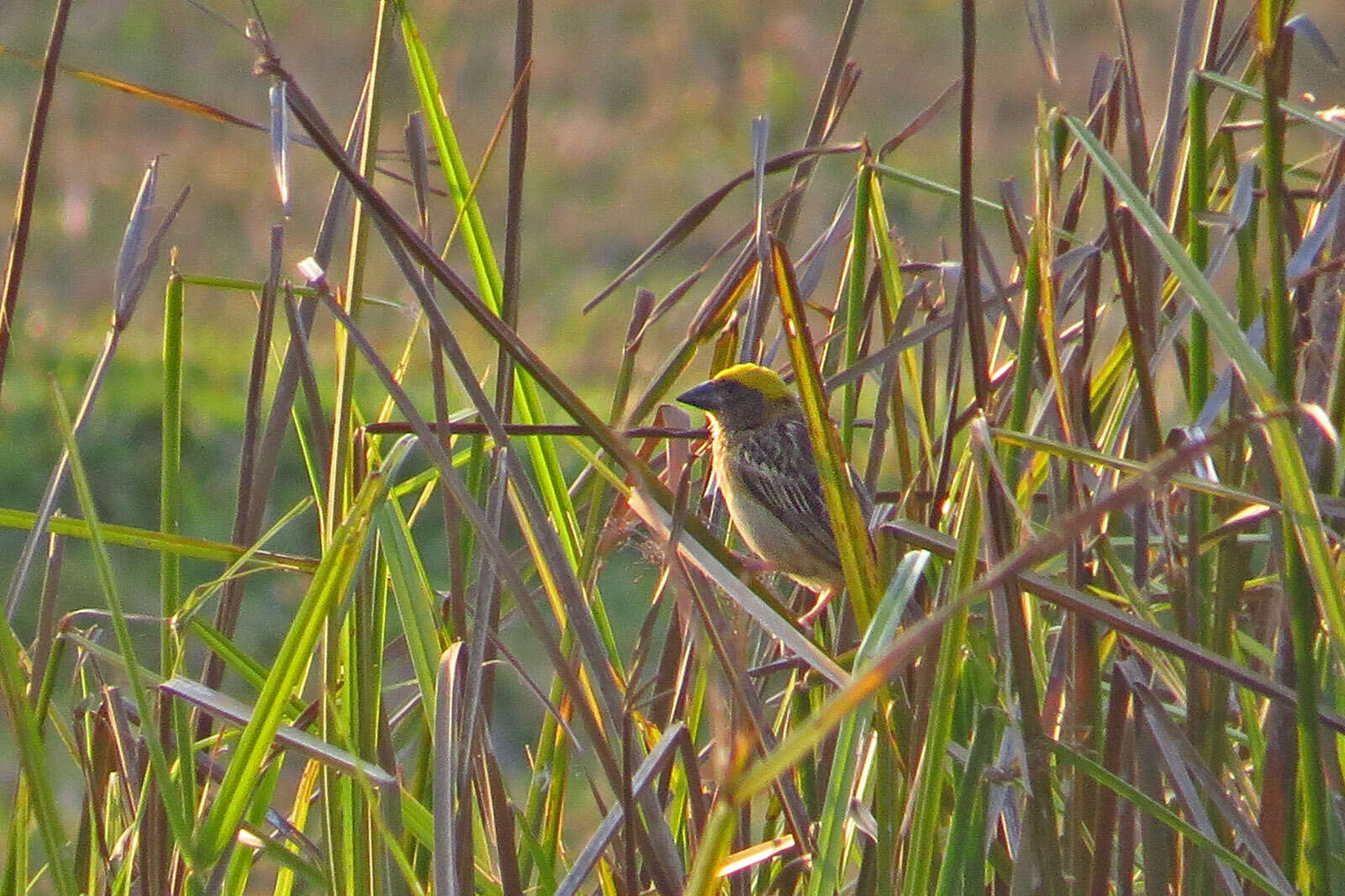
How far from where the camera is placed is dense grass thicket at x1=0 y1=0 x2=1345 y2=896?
192 cm

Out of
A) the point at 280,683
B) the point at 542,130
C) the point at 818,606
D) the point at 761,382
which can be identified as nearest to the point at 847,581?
the point at 280,683

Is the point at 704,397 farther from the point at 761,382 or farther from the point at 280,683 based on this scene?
the point at 280,683

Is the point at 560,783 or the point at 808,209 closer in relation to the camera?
the point at 560,783

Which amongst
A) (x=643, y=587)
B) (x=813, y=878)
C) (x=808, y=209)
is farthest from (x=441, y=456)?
(x=808, y=209)

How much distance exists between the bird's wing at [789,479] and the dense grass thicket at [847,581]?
1282 mm

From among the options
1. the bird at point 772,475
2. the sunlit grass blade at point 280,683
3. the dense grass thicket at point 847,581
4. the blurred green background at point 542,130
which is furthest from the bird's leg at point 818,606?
the blurred green background at point 542,130

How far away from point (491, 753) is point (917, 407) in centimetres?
91

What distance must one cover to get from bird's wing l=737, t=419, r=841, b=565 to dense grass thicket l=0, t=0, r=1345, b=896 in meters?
1.28

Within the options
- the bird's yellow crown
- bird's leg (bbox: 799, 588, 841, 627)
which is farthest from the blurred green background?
bird's leg (bbox: 799, 588, 841, 627)

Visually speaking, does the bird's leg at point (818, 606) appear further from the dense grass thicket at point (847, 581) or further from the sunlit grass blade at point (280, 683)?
the sunlit grass blade at point (280, 683)

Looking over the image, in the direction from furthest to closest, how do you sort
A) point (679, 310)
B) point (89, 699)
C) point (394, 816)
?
point (679, 310)
point (89, 699)
point (394, 816)

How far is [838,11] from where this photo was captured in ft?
51.7

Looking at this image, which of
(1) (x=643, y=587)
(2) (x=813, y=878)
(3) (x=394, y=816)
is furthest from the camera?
(1) (x=643, y=587)

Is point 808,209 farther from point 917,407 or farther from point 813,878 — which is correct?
point 813,878
